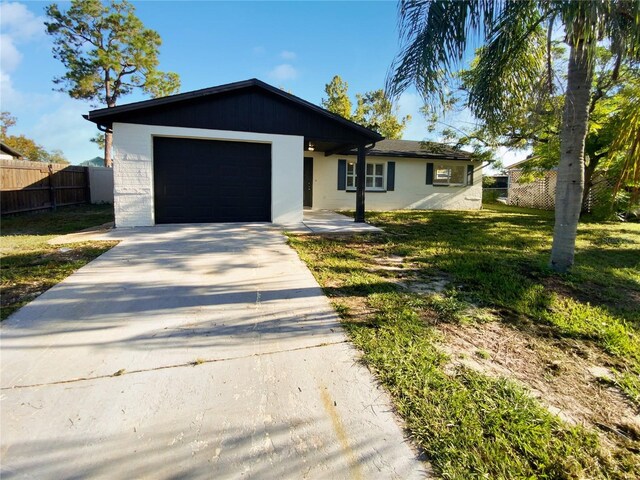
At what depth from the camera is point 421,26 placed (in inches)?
163

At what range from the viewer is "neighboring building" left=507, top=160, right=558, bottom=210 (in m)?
18.3

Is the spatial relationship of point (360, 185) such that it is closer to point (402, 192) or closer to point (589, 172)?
point (402, 192)

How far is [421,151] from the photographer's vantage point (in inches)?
623

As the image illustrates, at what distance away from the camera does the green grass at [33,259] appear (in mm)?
3908

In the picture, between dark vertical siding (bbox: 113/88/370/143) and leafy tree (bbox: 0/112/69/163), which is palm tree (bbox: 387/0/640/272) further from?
leafy tree (bbox: 0/112/69/163)

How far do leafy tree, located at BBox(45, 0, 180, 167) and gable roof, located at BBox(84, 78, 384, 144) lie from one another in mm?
17103

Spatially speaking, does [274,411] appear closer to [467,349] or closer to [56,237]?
[467,349]

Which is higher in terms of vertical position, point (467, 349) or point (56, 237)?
point (56, 237)

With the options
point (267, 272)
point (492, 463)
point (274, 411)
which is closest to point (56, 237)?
point (267, 272)

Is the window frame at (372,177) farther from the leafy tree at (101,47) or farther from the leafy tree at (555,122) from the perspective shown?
the leafy tree at (101,47)

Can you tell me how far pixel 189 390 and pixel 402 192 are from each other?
14522 mm

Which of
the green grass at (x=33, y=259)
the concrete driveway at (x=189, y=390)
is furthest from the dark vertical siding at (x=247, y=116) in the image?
the concrete driveway at (x=189, y=390)

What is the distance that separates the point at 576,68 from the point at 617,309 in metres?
3.19

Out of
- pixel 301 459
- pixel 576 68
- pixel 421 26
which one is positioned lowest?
pixel 301 459
